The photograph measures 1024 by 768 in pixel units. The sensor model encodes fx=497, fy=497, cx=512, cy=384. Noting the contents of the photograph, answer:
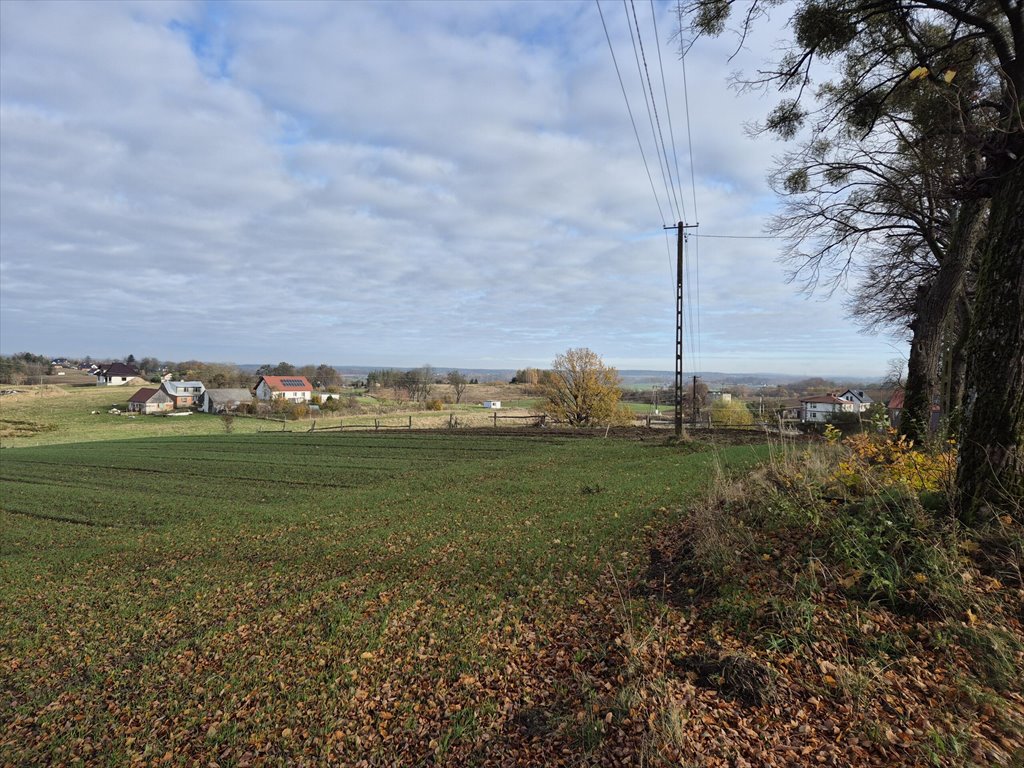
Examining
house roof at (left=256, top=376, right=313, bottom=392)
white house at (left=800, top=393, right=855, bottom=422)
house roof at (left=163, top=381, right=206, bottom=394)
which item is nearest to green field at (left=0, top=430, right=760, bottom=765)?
white house at (left=800, top=393, right=855, bottom=422)

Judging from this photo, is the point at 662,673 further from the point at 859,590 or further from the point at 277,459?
the point at 277,459

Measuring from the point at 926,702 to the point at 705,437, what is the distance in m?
20.6

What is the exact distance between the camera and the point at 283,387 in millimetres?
87625

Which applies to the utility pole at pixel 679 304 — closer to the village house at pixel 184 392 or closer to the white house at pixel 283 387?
the white house at pixel 283 387

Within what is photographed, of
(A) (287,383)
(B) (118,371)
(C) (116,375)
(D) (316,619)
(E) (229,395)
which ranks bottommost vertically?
(D) (316,619)

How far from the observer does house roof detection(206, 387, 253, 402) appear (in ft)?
249

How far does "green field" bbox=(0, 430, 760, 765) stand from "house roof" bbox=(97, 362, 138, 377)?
123869 mm

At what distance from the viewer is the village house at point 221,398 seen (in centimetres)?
7431

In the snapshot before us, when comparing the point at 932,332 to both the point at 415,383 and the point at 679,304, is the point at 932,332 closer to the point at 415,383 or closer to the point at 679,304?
the point at 679,304

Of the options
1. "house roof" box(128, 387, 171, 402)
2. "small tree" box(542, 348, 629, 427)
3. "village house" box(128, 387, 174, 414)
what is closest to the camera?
"small tree" box(542, 348, 629, 427)

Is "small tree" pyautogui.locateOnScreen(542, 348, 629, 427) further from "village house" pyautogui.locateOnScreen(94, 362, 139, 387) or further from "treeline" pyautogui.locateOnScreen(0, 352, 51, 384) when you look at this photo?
"treeline" pyautogui.locateOnScreen(0, 352, 51, 384)

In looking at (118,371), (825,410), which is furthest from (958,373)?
(118,371)

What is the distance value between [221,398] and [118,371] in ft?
192

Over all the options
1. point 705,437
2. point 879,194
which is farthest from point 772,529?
point 705,437
